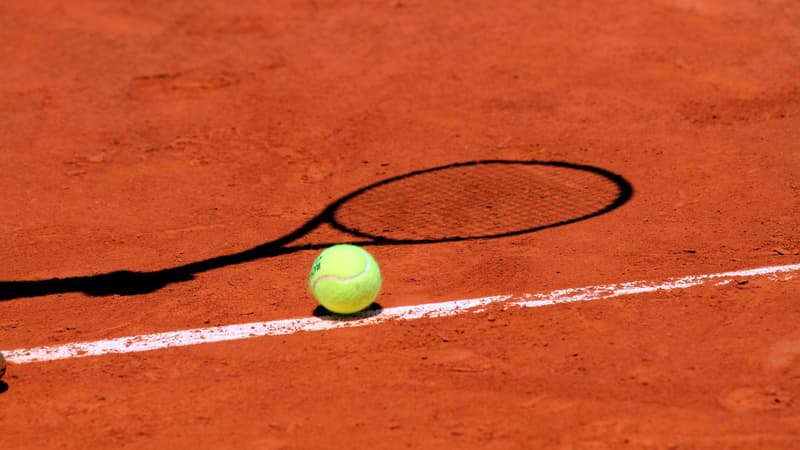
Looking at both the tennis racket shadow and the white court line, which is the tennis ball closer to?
the white court line

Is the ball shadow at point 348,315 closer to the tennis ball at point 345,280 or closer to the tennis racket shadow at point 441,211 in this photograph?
the tennis ball at point 345,280

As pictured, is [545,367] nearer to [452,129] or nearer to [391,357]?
[391,357]

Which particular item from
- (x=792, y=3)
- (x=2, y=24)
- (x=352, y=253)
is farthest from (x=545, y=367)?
(x=2, y=24)

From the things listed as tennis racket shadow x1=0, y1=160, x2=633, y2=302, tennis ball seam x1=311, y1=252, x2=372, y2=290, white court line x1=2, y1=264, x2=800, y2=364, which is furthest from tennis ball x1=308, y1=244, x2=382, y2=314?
tennis racket shadow x1=0, y1=160, x2=633, y2=302

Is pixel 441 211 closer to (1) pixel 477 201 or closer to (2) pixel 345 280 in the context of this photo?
(1) pixel 477 201

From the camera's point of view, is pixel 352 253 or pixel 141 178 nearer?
pixel 352 253

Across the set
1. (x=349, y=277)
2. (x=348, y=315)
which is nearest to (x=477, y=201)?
(x=348, y=315)
